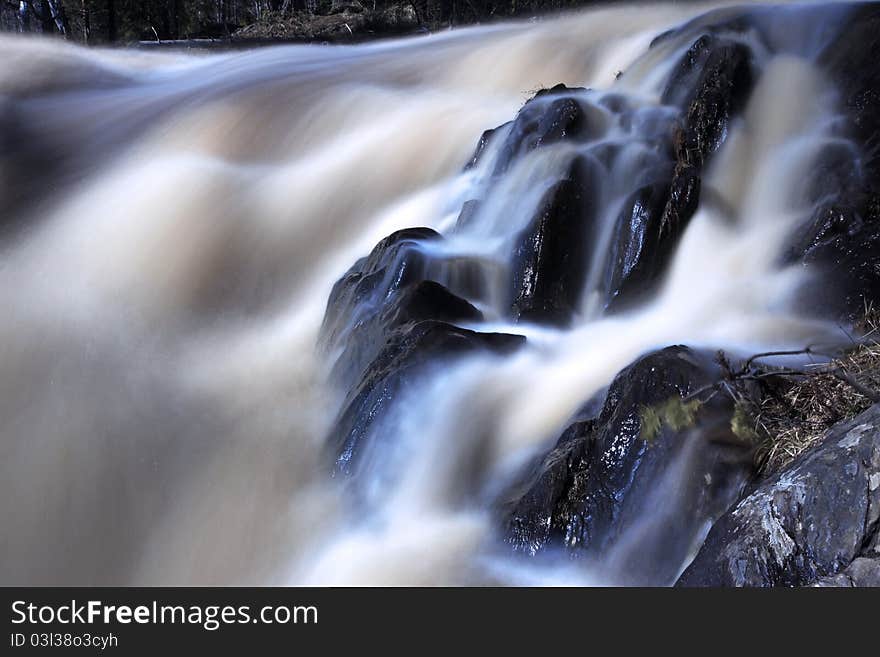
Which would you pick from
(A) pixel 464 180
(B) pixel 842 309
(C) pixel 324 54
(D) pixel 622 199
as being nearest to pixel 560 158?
(D) pixel 622 199

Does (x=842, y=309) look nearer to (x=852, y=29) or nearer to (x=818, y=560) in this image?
(x=818, y=560)

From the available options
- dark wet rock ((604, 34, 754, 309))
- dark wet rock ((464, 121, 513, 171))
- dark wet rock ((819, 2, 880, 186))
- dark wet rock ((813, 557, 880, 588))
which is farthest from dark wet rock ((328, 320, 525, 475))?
dark wet rock ((819, 2, 880, 186))

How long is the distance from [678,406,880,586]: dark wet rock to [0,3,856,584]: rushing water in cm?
62

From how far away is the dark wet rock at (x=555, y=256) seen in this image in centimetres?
639

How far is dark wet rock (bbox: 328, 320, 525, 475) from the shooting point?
5.26 metres

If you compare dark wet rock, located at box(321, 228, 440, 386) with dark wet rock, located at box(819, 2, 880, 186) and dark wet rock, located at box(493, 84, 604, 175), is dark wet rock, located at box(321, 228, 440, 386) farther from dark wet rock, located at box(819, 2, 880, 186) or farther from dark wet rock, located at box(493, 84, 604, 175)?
dark wet rock, located at box(819, 2, 880, 186)

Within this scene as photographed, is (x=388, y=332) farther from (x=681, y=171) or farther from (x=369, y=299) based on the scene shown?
(x=681, y=171)

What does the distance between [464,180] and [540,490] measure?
14.0ft

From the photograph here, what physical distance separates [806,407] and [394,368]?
2.26m

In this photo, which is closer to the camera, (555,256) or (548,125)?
Answer: (555,256)

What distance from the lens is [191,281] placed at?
8.52 m

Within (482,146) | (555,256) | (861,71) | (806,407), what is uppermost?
(861,71)

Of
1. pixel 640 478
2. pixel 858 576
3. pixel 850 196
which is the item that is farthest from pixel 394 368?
pixel 850 196

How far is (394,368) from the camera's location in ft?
17.5
